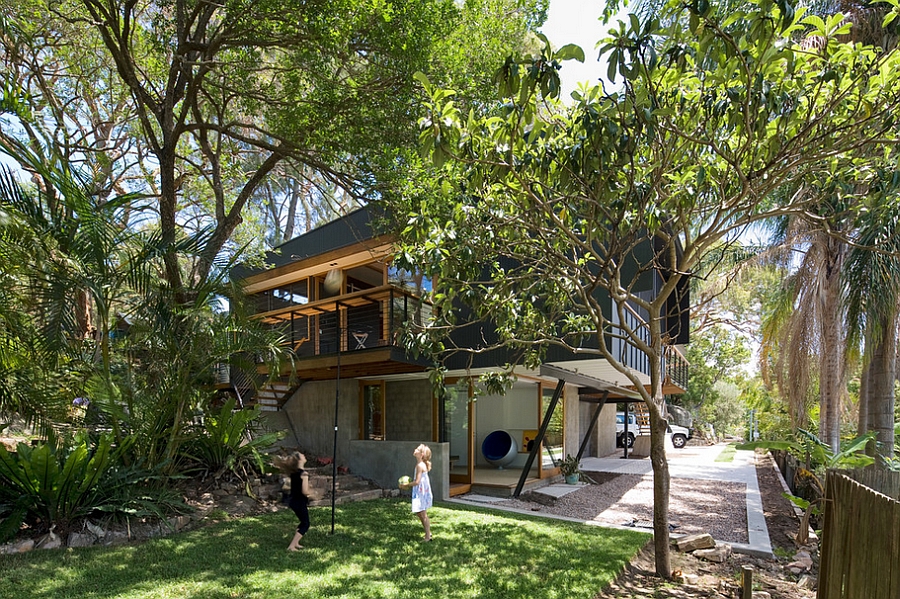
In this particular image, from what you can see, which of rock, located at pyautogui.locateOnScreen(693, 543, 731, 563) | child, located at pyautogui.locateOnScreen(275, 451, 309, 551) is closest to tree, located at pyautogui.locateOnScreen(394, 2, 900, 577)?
rock, located at pyautogui.locateOnScreen(693, 543, 731, 563)

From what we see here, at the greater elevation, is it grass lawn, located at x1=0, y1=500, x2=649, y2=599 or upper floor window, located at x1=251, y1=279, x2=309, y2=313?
upper floor window, located at x1=251, y1=279, x2=309, y2=313

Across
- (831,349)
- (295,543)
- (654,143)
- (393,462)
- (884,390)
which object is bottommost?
(393,462)

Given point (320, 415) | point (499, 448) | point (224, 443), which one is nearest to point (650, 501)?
point (499, 448)

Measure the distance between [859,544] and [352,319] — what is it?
1155cm

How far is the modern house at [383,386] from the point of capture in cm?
1214

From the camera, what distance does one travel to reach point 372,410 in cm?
1470

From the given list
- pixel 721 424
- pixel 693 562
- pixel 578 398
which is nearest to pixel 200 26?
pixel 693 562

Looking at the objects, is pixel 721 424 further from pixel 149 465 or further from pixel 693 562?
pixel 149 465

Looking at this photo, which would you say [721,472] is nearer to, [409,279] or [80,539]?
[409,279]

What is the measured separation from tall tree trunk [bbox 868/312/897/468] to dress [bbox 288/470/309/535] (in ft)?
30.0

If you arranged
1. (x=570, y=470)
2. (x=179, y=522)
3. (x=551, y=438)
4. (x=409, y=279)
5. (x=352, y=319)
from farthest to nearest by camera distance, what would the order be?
(x=551, y=438) → (x=570, y=470) → (x=409, y=279) → (x=352, y=319) → (x=179, y=522)

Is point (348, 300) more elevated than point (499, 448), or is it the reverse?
point (348, 300)

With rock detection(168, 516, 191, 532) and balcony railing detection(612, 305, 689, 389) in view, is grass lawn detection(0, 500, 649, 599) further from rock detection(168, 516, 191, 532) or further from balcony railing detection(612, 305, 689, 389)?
balcony railing detection(612, 305, 689, 389)

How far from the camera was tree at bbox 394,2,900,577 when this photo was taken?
4555mm
